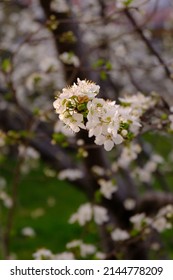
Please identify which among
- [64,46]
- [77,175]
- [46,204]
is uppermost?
[46,204]

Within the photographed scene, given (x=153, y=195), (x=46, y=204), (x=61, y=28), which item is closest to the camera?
(x=61, y=28)

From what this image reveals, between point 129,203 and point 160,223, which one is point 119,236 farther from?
point 129,203

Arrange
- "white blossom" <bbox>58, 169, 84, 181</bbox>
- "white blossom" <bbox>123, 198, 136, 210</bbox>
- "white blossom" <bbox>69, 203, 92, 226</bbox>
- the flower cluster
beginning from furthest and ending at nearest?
"white blossom" <bbox>58, 169, 84, 181</bbox> < "white blossom" <bbox>123, 198, 136, 210</bbox> < "white blossom" <bbox>69, 203, 92, 226</bbox> < the flower cluster

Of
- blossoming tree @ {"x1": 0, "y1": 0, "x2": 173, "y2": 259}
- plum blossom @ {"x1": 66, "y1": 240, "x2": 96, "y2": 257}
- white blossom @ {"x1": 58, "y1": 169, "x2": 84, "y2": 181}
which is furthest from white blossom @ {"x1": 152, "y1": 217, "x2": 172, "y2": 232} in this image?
white blossom @ {"x1": 58, "y1": 169, "x2": 84, "y2": 181}

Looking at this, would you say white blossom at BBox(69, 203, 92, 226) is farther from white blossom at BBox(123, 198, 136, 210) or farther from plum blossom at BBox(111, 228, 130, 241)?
white blossom at BBox(123, 198, 136, 210)

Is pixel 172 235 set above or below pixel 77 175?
above

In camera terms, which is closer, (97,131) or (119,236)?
(97,131)

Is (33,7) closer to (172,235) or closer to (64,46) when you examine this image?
(64,46)

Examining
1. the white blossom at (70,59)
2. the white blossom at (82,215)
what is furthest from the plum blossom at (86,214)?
the white blossom at (70,59)

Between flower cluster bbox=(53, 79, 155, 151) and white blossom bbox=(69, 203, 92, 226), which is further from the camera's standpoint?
white blossom bbox=(69, 203, 92, 226)

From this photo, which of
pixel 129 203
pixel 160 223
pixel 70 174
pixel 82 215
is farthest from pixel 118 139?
pixel 70 174
